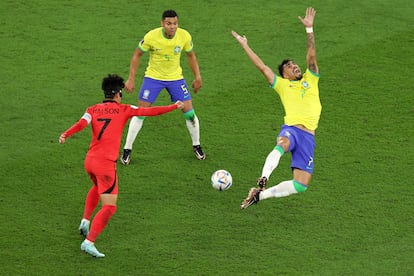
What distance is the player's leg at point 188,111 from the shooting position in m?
14.4

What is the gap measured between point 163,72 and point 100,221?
339cm

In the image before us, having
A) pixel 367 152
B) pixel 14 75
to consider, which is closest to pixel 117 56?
pixel 14 75

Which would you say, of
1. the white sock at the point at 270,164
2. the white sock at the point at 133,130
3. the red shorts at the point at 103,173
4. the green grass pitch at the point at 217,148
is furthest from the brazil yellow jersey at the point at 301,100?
the red shorts at the point at 103,173

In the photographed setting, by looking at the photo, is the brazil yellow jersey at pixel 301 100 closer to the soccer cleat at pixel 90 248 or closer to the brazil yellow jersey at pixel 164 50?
the brazil yellow jersey at pixel 164 50

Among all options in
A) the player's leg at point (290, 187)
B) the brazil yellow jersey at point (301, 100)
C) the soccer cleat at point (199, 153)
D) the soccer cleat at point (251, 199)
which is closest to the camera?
the soccer cleat at point (251, 199)

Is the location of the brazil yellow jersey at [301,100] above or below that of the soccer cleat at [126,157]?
above

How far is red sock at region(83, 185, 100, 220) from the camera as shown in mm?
12180

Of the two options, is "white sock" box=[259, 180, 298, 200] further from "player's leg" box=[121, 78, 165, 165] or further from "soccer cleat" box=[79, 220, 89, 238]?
"player's leg" box=[121, 78, 165, 165]

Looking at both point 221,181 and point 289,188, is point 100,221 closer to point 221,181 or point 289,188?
point 221,181

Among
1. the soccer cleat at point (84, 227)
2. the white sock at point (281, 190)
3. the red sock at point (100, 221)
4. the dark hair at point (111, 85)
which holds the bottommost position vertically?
the soccer cleat at point (84, 227)

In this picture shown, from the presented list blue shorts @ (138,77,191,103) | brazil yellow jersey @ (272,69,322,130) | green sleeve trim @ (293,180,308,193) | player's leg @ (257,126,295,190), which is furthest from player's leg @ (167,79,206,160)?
green sleeve trim @ (293,180,308,193)

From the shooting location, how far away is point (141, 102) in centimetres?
1433

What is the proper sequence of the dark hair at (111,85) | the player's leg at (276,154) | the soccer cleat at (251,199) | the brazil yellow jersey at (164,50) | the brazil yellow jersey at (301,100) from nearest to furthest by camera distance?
the dark hair at (111,85)
the player's leg at (276,154)
the soccer cleat at (251,199)
the brazil yellow jersey at (301,100)
the brazil yellow jersey at (164,50)

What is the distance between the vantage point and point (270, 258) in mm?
11883
